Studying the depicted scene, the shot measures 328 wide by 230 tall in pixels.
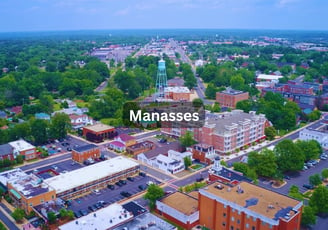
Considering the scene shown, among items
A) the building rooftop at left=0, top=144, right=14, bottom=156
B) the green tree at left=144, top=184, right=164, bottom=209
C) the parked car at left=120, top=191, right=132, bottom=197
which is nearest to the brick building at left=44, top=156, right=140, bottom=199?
the parked car at left=120, top=191, right=132, bottom=197

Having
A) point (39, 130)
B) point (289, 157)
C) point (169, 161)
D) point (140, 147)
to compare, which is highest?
point (39, 130)

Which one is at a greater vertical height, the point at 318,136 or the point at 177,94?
the point at 177,94

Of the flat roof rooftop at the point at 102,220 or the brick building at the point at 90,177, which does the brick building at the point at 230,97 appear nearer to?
A: the brick building at the point at 90,177

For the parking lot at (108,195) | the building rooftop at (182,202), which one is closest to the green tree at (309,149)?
the building rooftop at (182,202)

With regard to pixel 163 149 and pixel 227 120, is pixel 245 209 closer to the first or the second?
pixel 163 149

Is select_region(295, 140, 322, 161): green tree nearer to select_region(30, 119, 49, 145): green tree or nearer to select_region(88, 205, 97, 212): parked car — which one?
select_region(88, 205, 97, 212): parked car

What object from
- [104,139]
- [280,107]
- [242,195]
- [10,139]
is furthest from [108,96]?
[242,195]

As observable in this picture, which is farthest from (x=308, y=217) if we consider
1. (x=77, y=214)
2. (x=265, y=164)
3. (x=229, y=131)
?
(x=77, y=214)
